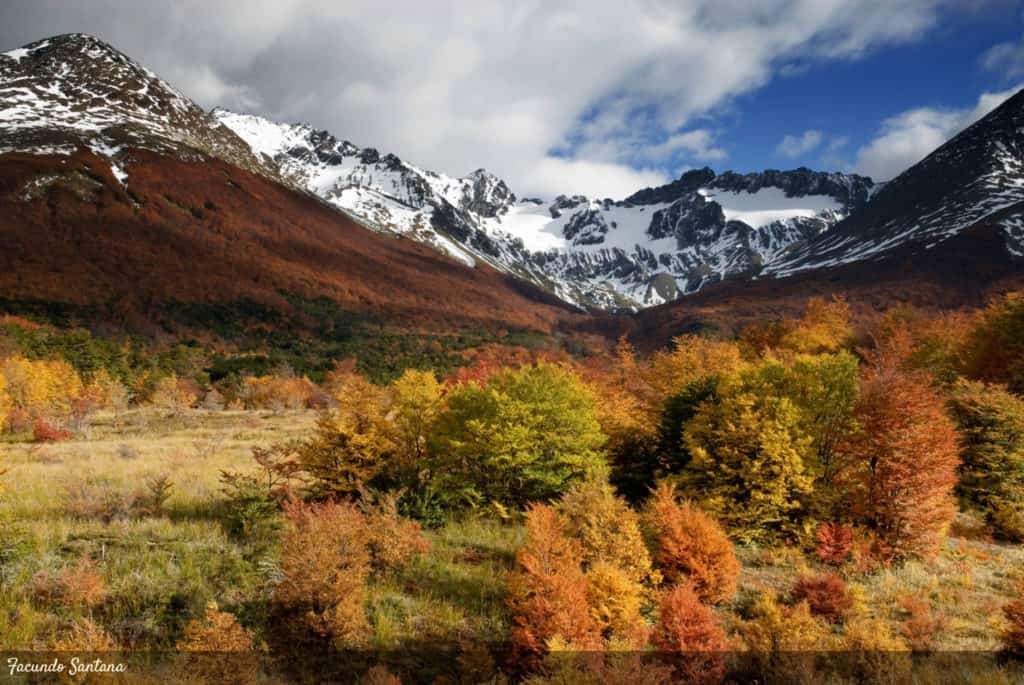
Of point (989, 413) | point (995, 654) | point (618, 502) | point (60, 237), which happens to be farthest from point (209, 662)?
point (60, 237)

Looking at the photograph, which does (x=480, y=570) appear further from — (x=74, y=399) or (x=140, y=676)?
(x=74, y=399)

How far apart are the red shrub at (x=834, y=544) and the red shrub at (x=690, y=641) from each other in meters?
8.55

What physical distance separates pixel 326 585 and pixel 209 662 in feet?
8.16

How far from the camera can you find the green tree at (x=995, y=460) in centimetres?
2311

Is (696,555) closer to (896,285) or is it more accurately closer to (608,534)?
(608,534)

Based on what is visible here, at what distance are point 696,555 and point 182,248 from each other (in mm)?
147322

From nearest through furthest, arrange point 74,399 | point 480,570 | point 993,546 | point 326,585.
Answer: point 326,585 → point 480,570 → point 993,546 → point 74,399

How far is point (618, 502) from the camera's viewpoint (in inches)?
667

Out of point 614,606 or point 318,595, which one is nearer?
point 318,595

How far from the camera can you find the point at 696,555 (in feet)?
52.3

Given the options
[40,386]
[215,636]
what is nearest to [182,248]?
[40,386]

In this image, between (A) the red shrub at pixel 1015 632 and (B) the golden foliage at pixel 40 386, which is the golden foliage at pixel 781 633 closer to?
(A) the red shrub at pixel 1015 632

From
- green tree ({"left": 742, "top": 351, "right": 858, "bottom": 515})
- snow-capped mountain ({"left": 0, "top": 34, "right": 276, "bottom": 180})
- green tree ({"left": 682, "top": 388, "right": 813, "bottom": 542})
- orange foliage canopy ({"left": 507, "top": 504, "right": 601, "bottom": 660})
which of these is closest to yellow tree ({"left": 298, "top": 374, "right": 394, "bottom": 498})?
orange foliage canopy ({"left": 507, "top": 504, "right": 601, "bottom": 660})

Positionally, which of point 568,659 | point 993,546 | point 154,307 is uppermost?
point 154,307
